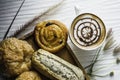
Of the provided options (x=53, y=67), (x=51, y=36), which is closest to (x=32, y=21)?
(x=51, y=36)

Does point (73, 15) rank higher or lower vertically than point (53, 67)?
higher

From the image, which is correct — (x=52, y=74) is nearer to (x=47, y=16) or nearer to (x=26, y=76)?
(x=26, y=76)

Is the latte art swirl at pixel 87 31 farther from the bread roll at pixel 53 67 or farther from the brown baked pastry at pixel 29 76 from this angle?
the brown baked pastry at pixel 29 76

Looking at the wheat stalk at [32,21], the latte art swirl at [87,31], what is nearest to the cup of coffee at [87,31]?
the latte art swirl at [87,31]

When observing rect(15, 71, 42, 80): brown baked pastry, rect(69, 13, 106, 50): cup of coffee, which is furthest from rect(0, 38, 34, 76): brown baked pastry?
rect(69, 13, 106, 50): cup of coffee

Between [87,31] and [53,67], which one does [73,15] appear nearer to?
[87,31]

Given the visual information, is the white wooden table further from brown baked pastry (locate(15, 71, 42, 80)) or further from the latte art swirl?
brown baked pastry (locate(15, 71, 42, 80))
